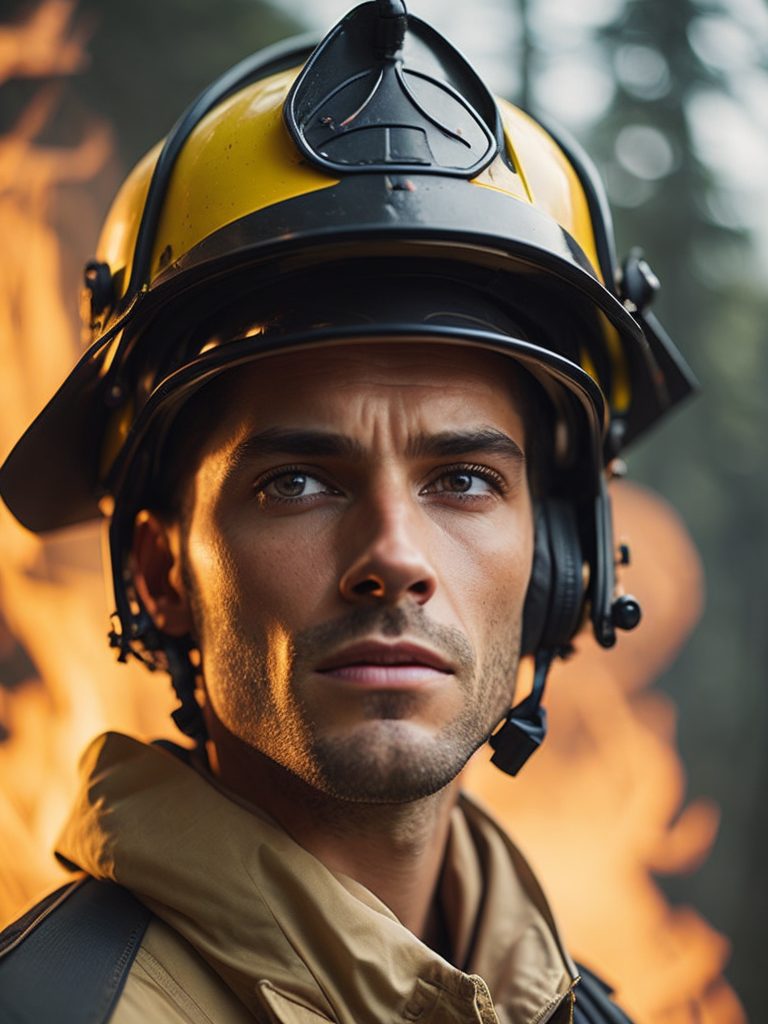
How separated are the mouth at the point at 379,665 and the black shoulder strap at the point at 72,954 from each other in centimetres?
54

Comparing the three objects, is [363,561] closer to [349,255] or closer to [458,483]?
[458,483]

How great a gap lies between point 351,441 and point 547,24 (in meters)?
4.18

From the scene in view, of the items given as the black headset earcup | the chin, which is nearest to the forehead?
the black headset earcup

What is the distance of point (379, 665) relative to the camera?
1.66 m

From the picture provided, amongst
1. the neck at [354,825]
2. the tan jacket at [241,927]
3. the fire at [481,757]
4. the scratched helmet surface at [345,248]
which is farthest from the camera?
the fire at [481,757]

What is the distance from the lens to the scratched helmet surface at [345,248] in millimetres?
1721

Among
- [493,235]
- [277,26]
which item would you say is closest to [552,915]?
[493,235]

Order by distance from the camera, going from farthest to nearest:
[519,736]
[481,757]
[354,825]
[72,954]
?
[481,757]
[519,736]
[354,825]
[72,954]

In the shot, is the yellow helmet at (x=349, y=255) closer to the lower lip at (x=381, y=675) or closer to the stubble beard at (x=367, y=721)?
the stubble beard at (x=367, y=721)

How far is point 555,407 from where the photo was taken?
7.03ft

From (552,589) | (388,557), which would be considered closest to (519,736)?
(552,589)

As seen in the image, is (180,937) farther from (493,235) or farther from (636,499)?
(636,499)

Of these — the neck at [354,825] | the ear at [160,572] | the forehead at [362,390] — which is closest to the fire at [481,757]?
the ear at [160,572]

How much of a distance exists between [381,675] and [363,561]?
20cm
